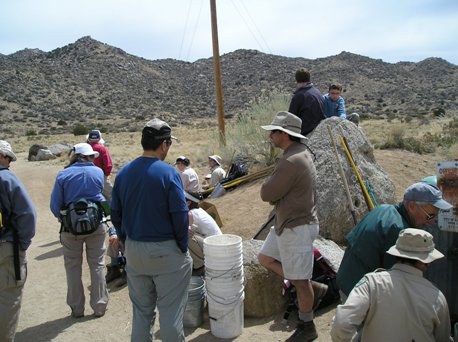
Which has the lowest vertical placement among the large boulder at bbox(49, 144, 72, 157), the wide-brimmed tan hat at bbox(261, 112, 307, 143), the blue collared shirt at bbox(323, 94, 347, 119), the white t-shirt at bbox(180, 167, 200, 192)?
the large boulder at bbox(49, 144, 72, 157)

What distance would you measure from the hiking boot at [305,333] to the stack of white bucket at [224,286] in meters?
0.59

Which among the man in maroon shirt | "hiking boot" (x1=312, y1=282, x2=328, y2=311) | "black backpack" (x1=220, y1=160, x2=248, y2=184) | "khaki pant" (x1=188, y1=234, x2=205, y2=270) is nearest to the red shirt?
the man in maroon shirt

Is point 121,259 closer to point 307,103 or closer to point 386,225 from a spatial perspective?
point 307,103

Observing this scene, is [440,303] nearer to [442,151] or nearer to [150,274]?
[150,274]

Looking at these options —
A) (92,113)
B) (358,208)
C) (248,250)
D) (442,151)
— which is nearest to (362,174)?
(358,208)

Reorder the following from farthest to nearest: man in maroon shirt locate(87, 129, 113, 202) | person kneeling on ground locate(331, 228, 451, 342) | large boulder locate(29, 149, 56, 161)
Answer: large boulder locate(29, 149, 56, 161) < man in maroon shirt locate(87, 129, 113, 202) < person kneeling on ground locate(331, 228, 451, 342)

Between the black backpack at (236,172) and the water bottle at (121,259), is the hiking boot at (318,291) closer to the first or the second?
the water bottle at (121,259)

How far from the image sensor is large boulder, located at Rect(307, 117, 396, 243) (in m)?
6.67

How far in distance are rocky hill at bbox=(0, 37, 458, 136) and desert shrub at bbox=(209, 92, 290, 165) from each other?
103ft

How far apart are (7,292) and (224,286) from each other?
6.25 ft

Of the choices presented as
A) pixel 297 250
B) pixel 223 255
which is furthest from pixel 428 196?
pixel 223 255

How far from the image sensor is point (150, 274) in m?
3.68

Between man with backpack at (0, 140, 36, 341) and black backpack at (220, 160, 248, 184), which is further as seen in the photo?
black backpack at (220, 160, 248, 184)

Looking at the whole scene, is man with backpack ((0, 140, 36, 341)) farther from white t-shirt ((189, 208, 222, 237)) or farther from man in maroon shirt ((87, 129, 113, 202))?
man in maroon shirt ((87, 129, 113, 202))
